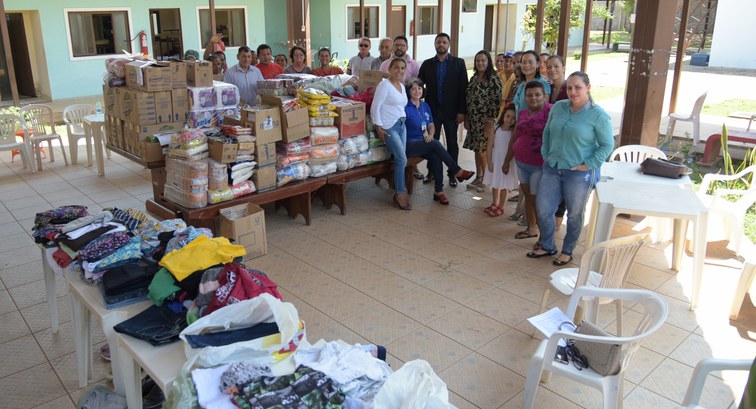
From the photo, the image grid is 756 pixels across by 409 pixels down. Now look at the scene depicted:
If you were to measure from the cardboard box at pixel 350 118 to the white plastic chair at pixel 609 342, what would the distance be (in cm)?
379

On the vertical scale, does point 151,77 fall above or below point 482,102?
above

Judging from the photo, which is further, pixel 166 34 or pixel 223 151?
pixel 166 34

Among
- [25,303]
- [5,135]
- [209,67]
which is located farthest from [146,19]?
[25,303]

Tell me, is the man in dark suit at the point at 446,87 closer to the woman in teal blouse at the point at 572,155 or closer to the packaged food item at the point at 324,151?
the packaged food item at the point at 324,151

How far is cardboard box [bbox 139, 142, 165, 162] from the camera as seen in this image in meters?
5.71

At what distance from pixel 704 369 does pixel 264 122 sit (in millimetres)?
4228

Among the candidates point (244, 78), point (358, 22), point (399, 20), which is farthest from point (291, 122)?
point (399, 20)

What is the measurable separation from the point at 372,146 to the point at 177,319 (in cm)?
424

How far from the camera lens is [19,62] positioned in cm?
1406

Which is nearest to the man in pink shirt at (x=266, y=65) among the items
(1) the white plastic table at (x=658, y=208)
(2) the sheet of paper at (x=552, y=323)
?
(1) the white plastic table at (x=658, y=208)

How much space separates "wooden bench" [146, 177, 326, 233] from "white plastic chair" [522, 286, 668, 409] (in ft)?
11.2

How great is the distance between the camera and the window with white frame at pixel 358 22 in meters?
18.3

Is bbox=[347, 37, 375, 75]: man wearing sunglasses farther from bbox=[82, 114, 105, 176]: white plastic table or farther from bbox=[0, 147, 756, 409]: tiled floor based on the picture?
bbox=[82, 114, 105, 176]: white plastic table

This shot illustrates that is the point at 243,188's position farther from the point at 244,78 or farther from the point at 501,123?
the point at 501,123
